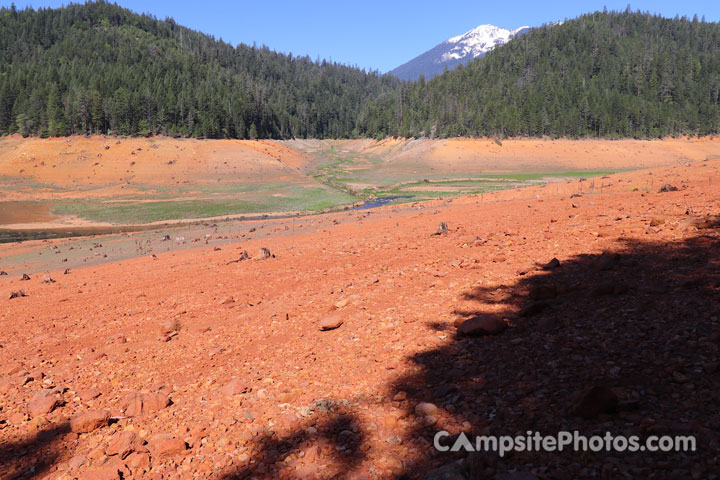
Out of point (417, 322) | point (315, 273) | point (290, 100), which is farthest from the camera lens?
point (290, 100)

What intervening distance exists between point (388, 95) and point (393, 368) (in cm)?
19114

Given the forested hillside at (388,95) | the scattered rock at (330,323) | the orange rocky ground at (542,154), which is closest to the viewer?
the scattered rock at (330,323)

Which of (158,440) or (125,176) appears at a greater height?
(125,176)

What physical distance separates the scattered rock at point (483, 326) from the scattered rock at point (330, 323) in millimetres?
1957

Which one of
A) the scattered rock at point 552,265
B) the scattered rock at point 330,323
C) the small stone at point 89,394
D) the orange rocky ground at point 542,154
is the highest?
the orange rocky ground at point 542,154

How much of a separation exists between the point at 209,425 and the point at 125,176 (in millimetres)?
74698

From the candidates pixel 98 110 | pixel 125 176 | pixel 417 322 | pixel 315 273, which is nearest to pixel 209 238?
pixel 315 273

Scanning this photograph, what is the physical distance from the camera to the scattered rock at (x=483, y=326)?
5.39 m

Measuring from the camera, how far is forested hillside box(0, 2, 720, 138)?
100 m

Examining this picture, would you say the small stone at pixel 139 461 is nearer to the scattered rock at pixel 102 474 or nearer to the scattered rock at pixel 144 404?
the scattered rock at pixel 102 474

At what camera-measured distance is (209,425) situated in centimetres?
439

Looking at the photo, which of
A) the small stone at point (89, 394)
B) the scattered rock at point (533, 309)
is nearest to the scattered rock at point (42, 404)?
the small stone at point (89, 394)

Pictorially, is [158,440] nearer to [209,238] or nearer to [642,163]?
[209,238]

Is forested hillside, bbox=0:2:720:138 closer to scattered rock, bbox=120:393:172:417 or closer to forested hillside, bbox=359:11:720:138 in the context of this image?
forested hillside, bbox=359:11:720:138
